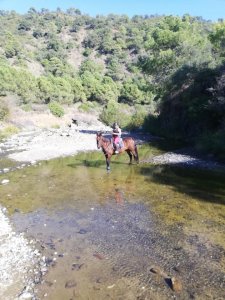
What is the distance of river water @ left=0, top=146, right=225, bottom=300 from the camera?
A: 7.64m

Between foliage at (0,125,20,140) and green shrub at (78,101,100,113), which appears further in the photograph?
green shrub at (78,101,100,113)

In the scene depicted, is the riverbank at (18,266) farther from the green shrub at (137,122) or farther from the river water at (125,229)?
the green shrub at (137,122)

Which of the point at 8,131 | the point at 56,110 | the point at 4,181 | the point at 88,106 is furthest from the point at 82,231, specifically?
the point at 88,106

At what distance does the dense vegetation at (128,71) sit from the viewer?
97.2 ft

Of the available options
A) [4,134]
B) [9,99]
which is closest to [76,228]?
[4,134]

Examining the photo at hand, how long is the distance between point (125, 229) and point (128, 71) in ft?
271

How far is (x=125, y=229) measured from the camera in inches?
422

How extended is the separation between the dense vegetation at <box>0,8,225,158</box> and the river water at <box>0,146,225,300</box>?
746cm

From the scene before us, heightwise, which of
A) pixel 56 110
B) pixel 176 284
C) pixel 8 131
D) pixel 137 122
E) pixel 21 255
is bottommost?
pixel 8 131

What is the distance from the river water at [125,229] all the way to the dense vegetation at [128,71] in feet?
24.5

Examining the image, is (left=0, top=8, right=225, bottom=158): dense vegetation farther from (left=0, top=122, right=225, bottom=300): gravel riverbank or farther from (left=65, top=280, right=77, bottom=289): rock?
(left=65, top=280, right=77, bottom=289): rock

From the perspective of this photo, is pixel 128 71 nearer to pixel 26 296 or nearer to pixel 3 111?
pixel 3 111

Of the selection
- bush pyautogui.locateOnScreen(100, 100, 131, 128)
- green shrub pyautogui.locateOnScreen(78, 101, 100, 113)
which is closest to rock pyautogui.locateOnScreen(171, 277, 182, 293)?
bush pyautogui.locateOnScreen(100, 100, 131, 128)

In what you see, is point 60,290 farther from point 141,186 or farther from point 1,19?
point 1,19
